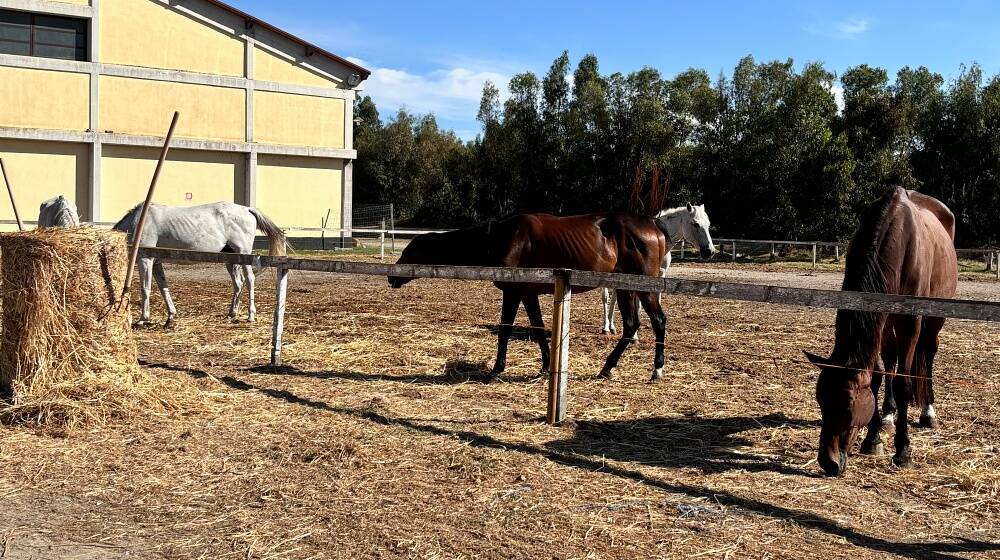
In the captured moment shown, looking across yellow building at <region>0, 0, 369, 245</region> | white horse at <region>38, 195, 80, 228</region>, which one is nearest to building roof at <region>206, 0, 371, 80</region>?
yellow building at <region>0, 0, 369, 245</region>

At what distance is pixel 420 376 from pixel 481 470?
3021 millimetres

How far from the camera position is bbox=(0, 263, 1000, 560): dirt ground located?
12.0 feet

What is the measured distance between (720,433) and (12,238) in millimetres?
5416

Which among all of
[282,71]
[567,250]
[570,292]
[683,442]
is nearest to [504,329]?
[567,250]

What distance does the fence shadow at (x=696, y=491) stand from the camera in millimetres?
3633

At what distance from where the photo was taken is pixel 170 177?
91.4 ft

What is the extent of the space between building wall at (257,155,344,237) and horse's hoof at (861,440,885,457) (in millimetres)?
26797

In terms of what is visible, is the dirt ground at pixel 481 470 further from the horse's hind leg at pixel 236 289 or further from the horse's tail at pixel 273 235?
the horse's tail at pixel 273 235

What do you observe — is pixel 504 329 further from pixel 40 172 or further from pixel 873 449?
pixel 40 172

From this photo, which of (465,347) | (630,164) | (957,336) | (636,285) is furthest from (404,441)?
(630,164)

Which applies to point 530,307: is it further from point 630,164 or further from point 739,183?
point 630,164

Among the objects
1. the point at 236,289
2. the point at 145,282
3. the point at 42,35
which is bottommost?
the point at 236,289

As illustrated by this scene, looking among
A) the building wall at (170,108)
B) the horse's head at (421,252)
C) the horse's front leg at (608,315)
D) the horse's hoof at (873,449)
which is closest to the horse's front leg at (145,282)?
the horse's head at (421,252)

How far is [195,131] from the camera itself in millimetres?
28234
